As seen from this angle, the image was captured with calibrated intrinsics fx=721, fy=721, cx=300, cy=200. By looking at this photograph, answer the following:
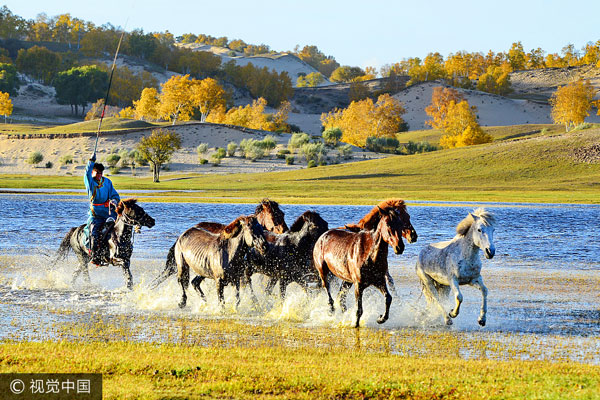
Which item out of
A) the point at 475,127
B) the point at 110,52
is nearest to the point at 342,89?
the point at 110,52

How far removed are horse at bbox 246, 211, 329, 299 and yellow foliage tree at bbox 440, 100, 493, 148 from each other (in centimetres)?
8389

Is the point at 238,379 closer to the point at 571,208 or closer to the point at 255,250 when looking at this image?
the point at 255,250

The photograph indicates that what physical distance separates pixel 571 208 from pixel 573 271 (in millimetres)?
21927

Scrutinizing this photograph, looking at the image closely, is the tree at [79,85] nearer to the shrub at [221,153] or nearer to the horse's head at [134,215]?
the shrub at [221,153]

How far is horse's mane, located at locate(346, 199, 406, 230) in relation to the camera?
10.9m

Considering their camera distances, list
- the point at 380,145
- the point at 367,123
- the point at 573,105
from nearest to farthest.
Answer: the point at 380,145
the point at 367,123
the point at 573,105

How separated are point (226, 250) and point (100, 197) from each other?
12.9 feet

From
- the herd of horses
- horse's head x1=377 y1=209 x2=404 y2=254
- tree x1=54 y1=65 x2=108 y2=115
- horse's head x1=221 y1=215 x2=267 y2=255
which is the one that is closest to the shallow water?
the herd of horses

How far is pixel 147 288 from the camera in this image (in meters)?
13.6

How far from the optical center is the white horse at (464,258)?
11062 mm

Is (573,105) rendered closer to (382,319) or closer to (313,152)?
(313,152)

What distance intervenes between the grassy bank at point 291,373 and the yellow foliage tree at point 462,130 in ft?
288

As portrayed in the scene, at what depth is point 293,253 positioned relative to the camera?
41.6ft

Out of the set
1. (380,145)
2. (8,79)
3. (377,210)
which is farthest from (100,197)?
(8,79)
